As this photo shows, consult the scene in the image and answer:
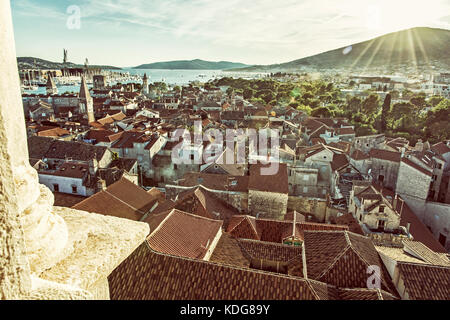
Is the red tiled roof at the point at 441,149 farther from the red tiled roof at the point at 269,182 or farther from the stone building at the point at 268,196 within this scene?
the stone building at the point at 268,196

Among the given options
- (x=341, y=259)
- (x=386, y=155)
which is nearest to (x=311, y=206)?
(x=341, y=259)

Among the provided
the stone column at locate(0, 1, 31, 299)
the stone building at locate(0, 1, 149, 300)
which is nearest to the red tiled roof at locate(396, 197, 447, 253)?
the stone building at locate(0, 1, 149, 300)

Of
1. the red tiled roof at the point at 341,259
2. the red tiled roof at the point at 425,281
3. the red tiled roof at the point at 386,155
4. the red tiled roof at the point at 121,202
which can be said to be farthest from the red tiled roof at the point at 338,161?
the red tiled roof at the point at 121,202

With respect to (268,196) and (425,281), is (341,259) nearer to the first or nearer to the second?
(425,281)

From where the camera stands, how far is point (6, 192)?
1973 millimetres

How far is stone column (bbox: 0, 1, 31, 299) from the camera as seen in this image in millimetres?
1947

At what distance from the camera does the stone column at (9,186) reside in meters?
1.95

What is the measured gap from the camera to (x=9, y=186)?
201cm

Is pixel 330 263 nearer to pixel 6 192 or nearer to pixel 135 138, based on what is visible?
pixel 6 192

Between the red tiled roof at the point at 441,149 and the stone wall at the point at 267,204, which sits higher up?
the red tiled roof at the point at 441,149

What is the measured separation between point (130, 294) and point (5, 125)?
27.4 feet
